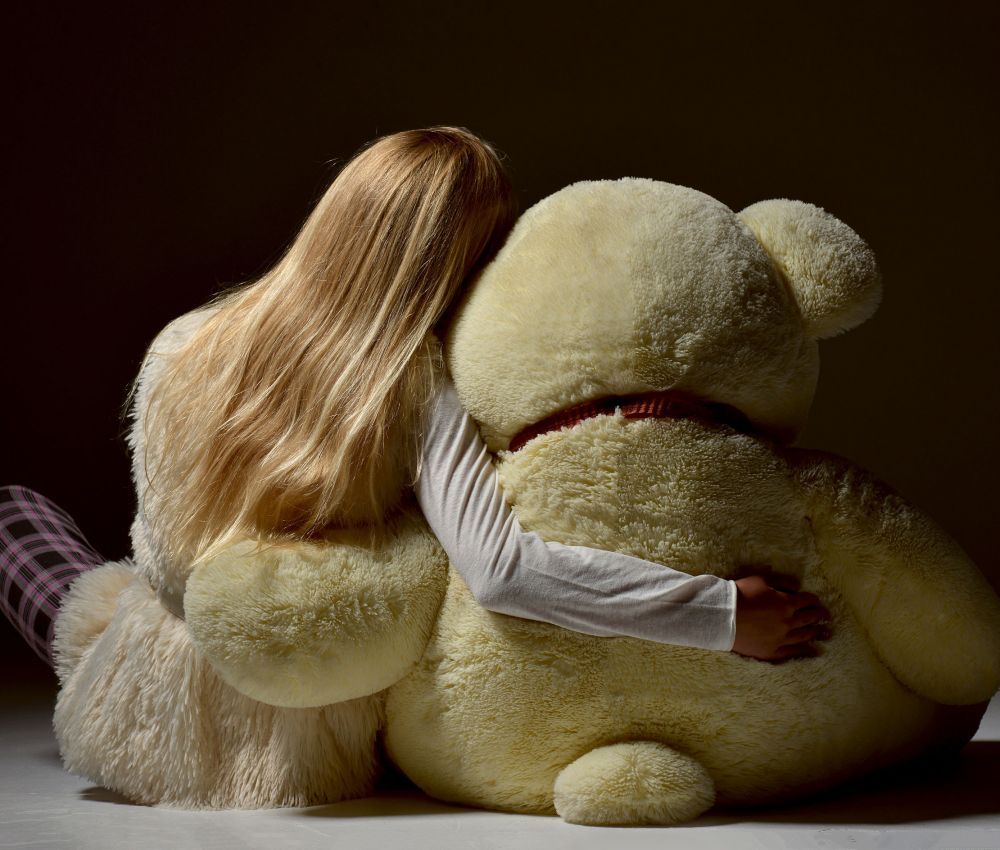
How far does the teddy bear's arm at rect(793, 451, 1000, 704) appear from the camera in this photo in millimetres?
1598

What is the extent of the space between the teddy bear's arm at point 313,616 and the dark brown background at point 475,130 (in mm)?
1588

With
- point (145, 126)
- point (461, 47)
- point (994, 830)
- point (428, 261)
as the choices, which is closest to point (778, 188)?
point (461, 47)

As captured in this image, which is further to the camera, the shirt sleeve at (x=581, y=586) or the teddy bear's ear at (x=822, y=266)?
the teddy bear's ear at (x=822, y=266)

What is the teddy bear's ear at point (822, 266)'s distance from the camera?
5.36ft

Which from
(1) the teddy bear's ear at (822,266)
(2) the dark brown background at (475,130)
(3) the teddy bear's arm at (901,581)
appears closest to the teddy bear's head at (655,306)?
(1) the teddy bear's ear at (822,266)

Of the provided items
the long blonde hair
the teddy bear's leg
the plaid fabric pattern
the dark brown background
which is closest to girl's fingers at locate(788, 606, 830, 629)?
the teddy bear's leg

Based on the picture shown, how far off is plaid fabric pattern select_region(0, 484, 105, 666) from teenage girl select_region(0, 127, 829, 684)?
56 cm

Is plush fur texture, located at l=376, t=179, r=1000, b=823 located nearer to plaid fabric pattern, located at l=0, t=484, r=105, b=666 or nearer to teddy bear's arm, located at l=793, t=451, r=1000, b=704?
teddy bear's arm, located at l=793, t=451, r=1000, b=704

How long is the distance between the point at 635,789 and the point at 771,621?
24 centimetres

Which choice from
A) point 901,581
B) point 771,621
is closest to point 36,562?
point 771,621

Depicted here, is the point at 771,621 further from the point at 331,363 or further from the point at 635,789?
the point at 331,363

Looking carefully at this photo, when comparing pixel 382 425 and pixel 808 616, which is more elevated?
pixel 382 425

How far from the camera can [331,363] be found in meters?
1.65

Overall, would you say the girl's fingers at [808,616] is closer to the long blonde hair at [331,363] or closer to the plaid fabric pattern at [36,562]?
the long blonde hair at [331,363]
